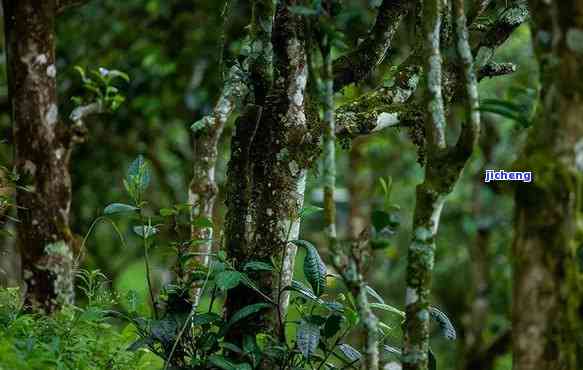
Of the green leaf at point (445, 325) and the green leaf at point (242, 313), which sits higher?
the green leaf at point (242, 313)

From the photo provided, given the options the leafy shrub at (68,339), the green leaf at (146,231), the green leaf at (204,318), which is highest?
the green leaf at (146,231)

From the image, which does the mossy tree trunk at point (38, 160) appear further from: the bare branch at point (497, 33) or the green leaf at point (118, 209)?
the bare branch at point (497, 33)

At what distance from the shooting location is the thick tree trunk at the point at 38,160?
140 inches

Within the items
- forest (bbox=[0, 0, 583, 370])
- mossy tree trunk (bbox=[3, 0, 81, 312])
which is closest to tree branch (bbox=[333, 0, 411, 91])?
forest (bbox=[0, 0, 583, 370])

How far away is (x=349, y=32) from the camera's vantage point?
613 centimetres

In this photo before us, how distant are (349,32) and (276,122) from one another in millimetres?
3036

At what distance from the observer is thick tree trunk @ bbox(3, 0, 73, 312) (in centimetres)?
355

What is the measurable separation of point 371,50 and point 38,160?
4.79ft

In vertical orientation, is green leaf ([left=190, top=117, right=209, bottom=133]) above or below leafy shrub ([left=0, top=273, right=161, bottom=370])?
above

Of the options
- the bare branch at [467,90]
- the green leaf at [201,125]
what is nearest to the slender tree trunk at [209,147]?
the green leaf at [201,125]

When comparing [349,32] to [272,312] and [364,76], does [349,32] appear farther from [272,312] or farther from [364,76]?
[272,312]

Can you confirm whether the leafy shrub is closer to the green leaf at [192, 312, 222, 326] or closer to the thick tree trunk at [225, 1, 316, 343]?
the green leaf at [192, 312, 222, 326]

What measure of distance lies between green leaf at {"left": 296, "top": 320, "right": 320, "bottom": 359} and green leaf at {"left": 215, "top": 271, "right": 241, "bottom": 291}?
0.89ft

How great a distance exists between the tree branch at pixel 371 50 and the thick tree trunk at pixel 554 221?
1.29 metres
